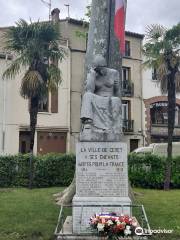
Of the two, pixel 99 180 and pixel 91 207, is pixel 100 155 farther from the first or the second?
pixel 91 207

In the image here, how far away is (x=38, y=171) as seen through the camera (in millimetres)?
18531

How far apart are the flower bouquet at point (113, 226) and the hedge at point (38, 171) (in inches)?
465

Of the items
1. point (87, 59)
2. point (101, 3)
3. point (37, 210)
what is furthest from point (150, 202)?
point (101, 3)

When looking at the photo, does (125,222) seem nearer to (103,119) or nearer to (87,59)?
(103,119)

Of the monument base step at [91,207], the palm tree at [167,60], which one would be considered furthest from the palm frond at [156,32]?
the monument base step at [91,207]

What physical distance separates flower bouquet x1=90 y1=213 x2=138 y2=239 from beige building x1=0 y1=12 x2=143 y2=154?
20.7 m

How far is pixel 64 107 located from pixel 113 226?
79.0ft

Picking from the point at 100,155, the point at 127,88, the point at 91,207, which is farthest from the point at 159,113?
the point at 91,207

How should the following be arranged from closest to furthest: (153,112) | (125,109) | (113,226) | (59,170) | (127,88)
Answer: (113,226) → (59,170) → (127,88) → (125,109) → (153,112)

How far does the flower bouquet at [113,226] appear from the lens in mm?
6660

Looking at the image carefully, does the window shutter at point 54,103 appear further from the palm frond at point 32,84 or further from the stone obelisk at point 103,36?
the stone obelisk at point 103,36

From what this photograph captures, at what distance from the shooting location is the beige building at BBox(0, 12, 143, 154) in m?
28.3

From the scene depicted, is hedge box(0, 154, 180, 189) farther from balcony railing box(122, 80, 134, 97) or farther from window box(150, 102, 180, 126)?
window box(150, 102, 180, 126)

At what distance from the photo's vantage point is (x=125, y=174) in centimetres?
893
